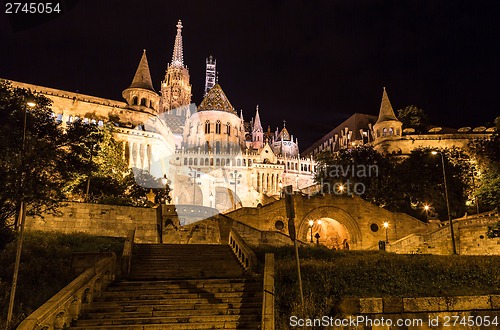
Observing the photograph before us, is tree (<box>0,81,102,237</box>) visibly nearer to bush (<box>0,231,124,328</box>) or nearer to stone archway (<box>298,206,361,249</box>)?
bush (<box>0,231,124,328</box>)

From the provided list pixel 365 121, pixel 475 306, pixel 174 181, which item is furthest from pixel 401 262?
pixel 365 121

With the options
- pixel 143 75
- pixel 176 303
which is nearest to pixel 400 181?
pixel 176 303

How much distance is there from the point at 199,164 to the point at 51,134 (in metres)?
45.5

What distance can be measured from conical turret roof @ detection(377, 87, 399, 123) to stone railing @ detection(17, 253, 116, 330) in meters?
64.8

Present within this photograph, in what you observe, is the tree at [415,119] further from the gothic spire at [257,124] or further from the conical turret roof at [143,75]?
the conical turret roof at [143,75]

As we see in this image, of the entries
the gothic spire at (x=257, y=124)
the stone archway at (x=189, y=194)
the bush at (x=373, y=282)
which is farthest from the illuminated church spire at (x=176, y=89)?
the bush at (x=373, y=282)

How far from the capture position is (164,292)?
42.2ft

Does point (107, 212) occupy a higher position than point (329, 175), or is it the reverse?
point (329, 175)

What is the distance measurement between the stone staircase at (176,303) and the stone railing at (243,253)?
1.87 feet

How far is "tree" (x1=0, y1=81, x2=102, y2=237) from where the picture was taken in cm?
1458

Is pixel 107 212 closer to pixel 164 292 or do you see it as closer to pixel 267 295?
pixel 164 292

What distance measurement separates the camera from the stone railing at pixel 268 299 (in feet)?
32.9

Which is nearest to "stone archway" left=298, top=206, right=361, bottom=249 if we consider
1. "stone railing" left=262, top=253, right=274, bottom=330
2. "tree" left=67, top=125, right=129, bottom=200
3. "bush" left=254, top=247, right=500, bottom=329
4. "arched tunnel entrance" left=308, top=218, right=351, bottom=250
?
"arched tunnel entrance" left=308, top=218, right=351, bottom=250

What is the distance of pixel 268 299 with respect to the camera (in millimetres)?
10984
